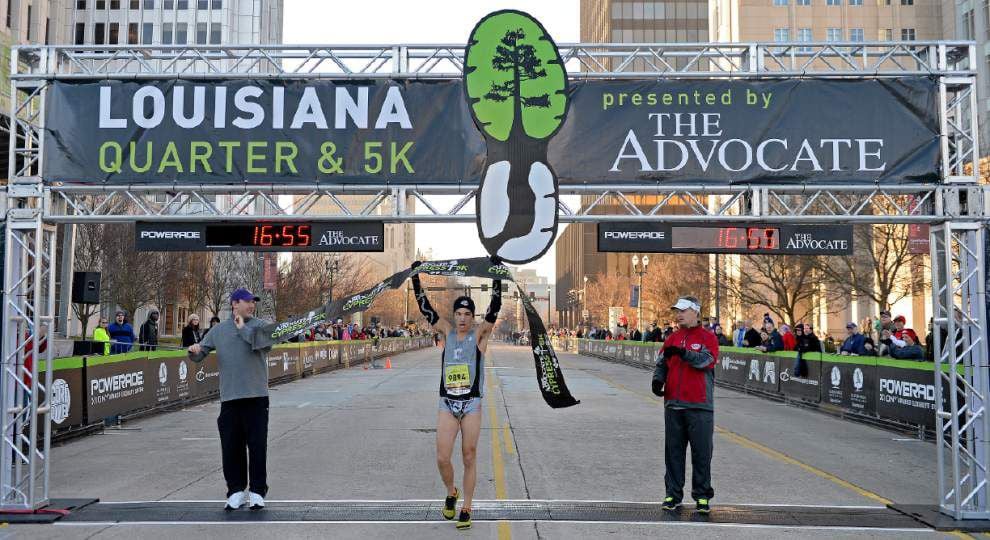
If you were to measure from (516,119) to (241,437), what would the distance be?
485 cm

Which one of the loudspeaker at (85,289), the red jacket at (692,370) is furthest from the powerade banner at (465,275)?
the loudspeaker at (85,289)

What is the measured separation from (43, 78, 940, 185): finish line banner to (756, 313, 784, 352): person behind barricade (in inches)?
538

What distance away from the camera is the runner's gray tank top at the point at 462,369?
7781mm

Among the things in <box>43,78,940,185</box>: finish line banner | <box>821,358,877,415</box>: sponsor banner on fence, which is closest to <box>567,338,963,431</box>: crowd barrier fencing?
<box>821,358,877,415</box>: sponsor banner on fence

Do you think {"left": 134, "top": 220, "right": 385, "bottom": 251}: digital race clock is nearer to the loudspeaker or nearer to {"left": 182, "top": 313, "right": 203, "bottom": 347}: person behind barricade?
the loudspeaker

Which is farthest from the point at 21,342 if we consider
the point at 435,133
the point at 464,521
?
the point at 464,521

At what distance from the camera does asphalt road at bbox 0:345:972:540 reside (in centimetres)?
798

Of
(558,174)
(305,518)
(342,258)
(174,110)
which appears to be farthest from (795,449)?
(342,258)

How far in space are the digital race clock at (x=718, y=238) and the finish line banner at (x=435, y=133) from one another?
1.95 feet

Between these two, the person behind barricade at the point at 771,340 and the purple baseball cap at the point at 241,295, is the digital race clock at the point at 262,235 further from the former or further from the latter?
the person behind barricade at the point at 771,340

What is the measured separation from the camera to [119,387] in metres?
16.3

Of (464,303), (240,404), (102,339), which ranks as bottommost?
(240,404)

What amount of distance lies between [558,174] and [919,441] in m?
9.09

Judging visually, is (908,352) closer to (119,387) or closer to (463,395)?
(463,395)
